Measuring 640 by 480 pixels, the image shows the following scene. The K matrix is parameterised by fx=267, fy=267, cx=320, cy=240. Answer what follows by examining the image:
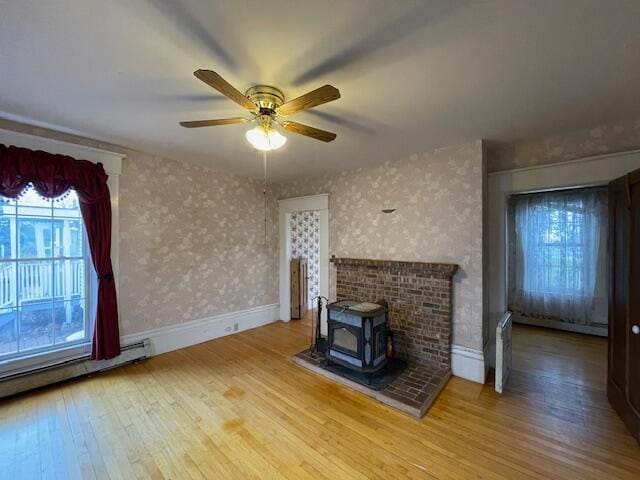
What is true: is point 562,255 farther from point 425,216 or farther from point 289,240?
point 289,240

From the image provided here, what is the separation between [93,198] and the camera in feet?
9.24

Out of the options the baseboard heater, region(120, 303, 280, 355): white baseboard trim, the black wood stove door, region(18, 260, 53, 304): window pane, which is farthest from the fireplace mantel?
region(18, 260, 53, 304): window pane

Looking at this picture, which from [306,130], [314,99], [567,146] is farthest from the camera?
[567,146]

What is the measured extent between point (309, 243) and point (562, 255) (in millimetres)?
4388

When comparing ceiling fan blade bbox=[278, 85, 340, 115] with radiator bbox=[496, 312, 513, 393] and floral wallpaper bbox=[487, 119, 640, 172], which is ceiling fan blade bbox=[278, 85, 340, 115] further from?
radiator bbox=[496, 312, 513, 393]

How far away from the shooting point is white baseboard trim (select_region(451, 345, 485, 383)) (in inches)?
109

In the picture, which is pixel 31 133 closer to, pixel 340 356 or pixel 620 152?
pixel 340 356

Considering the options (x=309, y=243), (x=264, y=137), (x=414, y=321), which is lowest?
(x=414, y=321)

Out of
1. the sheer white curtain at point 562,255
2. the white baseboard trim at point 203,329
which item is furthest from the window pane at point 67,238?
the sheer white curtain at point 562,255

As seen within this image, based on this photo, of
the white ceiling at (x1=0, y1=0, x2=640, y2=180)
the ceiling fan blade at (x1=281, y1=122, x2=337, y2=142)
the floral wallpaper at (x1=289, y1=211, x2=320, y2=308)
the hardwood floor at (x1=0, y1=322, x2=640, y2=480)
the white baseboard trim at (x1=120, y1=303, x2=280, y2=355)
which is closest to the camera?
the white ceiling at (x1=0, y1=0, x2=640, y2=180)

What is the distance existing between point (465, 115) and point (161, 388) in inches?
149

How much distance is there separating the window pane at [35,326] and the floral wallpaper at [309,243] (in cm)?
366

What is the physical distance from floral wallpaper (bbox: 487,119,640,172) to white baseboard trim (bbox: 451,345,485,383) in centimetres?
203

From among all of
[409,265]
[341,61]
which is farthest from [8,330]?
[409,265]
